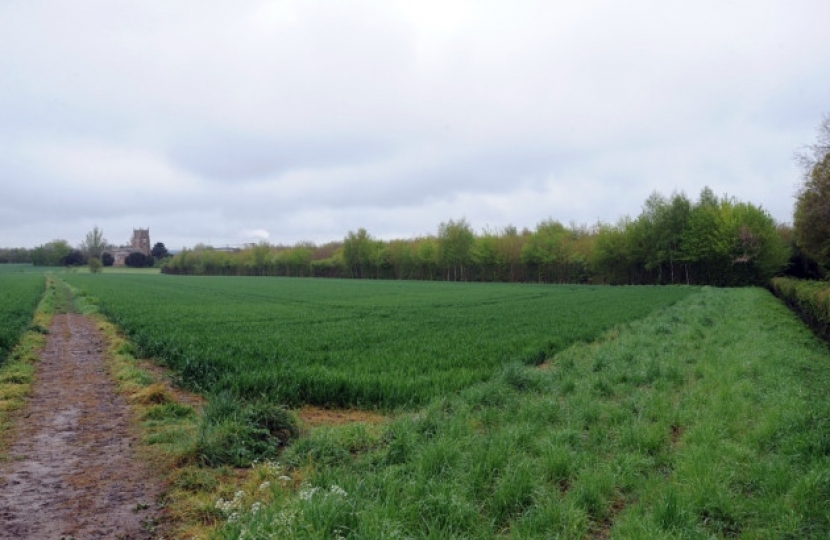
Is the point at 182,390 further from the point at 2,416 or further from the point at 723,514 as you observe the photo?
the point at 723,514

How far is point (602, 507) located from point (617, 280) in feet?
231

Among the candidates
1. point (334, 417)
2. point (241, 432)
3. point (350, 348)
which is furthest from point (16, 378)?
point (350, 348)

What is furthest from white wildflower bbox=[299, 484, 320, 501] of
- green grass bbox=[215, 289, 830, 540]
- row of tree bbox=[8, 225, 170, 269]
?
row of tree bbox=[8, 225, 170, 269]

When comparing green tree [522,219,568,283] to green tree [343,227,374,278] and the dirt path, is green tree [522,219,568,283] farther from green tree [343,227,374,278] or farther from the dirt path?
the dirt path

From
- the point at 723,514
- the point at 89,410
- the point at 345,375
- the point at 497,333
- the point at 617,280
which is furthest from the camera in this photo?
the point at 617,280

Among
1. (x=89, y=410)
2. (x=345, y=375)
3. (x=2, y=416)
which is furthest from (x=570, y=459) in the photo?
(x=2, y=416)

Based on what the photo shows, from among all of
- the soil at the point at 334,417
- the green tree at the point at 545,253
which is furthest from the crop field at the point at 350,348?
the green tree at the point at 545,253

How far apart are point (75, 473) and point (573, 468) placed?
18.1ft

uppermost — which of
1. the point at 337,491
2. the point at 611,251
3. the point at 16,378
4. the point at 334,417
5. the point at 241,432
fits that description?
the point at 611,251

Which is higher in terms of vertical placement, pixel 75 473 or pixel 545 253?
pixel 545 253

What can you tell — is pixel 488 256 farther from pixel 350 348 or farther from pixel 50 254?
pixel 50 254

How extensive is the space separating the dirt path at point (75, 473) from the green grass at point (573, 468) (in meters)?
1.18

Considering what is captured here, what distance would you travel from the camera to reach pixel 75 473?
602 centimetres

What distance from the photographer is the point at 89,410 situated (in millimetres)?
8914
